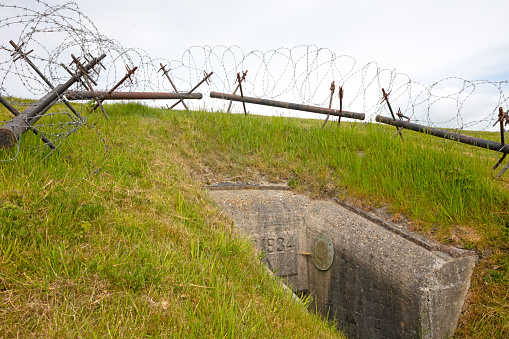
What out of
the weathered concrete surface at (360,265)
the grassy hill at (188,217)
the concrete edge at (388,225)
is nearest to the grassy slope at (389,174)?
the grassy hill at (188,217)

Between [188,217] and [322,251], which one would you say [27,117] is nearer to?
[188,217]

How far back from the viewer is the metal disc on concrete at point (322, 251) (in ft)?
18.9

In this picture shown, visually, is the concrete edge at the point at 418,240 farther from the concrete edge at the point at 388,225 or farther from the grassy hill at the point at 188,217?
the grassy hill at the point at 188,217

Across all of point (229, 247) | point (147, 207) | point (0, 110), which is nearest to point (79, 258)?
point (147, 207)

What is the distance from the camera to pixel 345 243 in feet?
18.1

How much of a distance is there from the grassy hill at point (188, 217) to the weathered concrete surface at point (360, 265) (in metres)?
0.36

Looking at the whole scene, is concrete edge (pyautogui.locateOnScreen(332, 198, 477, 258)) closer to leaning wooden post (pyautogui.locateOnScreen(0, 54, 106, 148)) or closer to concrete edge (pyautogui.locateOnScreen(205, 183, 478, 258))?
concrete edge (pyautogui.locateOnScreen(205, 183, 478, 258))

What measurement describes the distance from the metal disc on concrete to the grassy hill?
933 mm

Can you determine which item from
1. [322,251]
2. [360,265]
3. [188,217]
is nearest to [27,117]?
[188,217]

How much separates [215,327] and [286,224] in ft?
11.4

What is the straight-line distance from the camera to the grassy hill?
2795 mm

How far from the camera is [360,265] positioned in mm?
5254

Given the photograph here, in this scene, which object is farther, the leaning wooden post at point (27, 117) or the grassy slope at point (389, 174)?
the grassy slope at point (389, 174)

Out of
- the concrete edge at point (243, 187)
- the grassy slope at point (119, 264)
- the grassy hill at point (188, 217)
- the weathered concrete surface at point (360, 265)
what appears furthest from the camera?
the concrete edge at point (243, 187)
